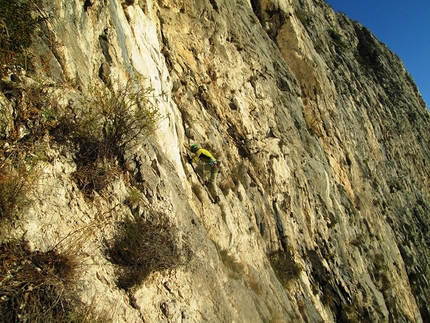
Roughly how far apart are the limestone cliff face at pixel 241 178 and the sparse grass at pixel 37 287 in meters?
0.20

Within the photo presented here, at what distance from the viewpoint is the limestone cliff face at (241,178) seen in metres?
4.21

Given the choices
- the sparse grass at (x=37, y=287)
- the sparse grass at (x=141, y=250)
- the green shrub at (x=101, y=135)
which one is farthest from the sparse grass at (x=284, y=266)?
the sparse grass at (x=37, y=287)

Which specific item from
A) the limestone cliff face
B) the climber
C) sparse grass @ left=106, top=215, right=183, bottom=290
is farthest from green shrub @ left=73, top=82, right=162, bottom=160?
the climber

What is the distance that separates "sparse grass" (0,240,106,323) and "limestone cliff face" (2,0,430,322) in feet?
0.66

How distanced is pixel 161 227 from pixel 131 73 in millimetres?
3807

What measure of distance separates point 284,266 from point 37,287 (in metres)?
7.75

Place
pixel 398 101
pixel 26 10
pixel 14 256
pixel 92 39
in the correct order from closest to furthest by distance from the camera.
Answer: pixel 14 256 < pixel 26 10 < pixel 92 39 < pixel 398 101

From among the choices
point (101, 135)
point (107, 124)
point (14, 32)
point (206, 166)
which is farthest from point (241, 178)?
point (14, 32)

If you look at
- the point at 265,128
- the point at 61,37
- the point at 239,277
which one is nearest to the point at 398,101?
the point at 265,128

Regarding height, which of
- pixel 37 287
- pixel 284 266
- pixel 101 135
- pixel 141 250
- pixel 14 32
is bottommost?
pixel 284 266

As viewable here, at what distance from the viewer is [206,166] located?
7910mm

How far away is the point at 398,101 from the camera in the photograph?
1228 inches

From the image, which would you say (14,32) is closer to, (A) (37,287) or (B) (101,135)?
(B) (101,135)

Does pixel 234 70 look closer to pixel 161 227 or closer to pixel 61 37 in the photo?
pixel 61 37
